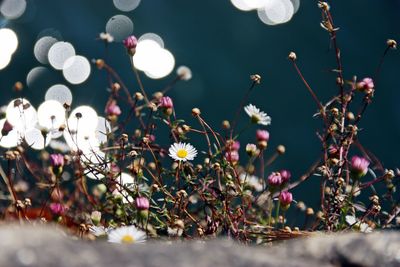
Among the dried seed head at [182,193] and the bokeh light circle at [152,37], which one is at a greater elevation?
the bokeh light circle at [152,37]

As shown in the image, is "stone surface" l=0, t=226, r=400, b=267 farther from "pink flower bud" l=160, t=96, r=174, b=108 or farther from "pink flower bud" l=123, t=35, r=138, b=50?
"pink flower bud" l=123, t=35, r=138, b=50

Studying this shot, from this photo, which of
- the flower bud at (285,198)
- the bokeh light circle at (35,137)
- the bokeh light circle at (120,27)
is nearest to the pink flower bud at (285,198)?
the flower bud at (285,198)

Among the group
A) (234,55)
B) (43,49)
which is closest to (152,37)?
(234,55)

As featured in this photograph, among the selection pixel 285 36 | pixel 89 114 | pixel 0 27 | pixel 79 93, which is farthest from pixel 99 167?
pixel 0 27

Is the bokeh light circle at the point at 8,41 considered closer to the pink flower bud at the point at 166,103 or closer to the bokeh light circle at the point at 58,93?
the bokeh light circle at the point at 58,93

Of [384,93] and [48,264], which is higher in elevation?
[48,264]

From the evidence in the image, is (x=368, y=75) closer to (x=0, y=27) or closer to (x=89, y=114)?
(x=89, y=114)

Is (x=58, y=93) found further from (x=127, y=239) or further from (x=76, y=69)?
(x=127, y=239)
